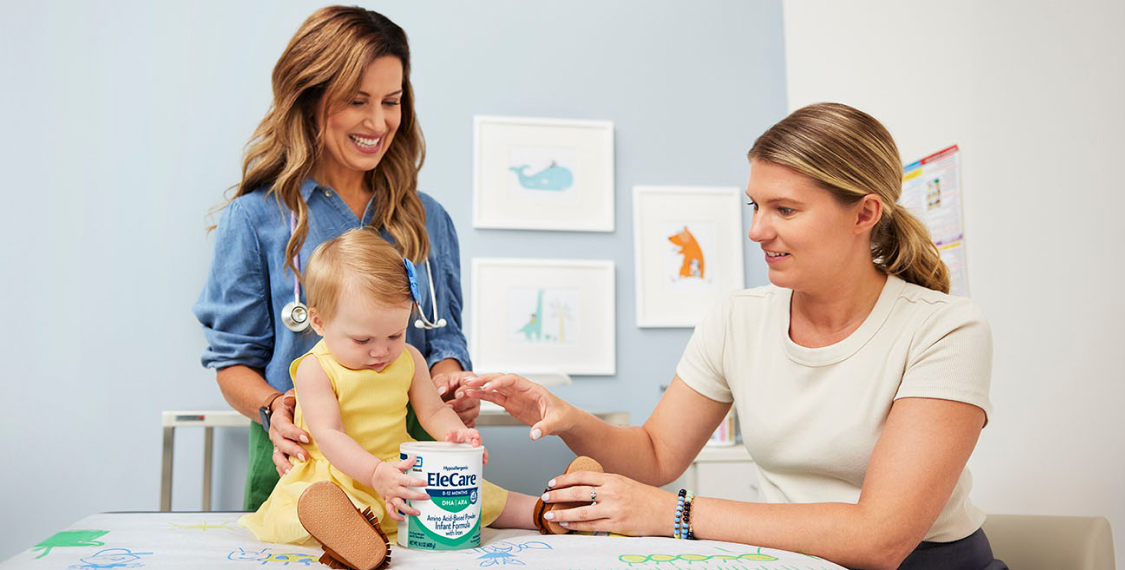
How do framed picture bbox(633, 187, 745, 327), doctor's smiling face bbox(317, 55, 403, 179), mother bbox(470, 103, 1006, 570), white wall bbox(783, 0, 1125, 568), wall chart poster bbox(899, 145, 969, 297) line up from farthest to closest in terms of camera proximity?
framed picture bbox(633, 187, 745, 327), wall chart poster bbox(899, 145, 969, 297), white wall bbox(783, 0, 1125, 568), doctor's smiling face bbox(317, 55, 403, 179), mother bbox(470, 103, 1006, 570)

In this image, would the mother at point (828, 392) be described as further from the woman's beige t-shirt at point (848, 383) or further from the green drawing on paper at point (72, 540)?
the green drawing on paper at point (72, 540)

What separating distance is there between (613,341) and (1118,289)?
152 centimetres

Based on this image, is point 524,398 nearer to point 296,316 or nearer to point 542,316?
point 296,316

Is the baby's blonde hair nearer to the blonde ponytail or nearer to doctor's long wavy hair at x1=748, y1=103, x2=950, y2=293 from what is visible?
doctor's long wavy hair at x1=748, y1=103, x2=950, y2=293

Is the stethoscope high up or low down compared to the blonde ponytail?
down

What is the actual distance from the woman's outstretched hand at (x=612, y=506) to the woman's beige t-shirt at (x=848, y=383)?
0.88 feet

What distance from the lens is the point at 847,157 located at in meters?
1.18

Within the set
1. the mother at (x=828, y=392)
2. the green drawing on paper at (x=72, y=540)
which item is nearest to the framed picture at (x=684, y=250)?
the mother at (x=828, y=392)

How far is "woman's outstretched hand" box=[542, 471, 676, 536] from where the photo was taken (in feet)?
3.43

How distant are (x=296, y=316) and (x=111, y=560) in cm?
49

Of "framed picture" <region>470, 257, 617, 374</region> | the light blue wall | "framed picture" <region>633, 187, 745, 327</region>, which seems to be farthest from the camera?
"framed picture" <region>633, 187, 745, 327</region>

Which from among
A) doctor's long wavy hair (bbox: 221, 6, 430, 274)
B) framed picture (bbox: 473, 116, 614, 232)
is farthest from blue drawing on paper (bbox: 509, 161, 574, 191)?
Result: doctor's long wavy hair (bbox: 221, 6, 430, 274)

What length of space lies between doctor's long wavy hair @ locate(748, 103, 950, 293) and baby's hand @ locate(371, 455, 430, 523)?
0.69 metres

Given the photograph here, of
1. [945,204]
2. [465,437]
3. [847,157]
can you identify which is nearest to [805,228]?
[847,157]
